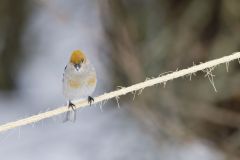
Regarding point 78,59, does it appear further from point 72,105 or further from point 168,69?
point 168,69

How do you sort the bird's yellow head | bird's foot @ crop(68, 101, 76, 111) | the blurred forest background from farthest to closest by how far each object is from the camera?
1. the blurred forest background
2. the bird's yellow head
3. bird's foot @ crop(68, 101, 76, 111)

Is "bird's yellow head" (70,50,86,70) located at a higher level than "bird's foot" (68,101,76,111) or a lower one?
higher

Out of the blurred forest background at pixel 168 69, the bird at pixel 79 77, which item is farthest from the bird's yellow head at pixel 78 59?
the blurred forest background at pixel 168 69

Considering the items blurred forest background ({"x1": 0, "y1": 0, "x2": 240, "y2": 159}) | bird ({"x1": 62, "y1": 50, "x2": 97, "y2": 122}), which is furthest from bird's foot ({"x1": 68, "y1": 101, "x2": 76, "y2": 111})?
blurred forest background ({"x1": 0, "y1": 0, "x2": 240, "y2": 159})

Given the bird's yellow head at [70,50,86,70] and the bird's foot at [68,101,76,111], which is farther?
the bird's yellow head at [70,50,86,70]

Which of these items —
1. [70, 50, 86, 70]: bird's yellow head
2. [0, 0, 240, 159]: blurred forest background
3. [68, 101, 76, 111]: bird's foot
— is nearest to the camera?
[68, 101, 76, 111]: bird's foot

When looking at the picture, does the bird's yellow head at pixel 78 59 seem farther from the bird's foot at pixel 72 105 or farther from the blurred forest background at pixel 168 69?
the blurred forest background at pixel 168 69

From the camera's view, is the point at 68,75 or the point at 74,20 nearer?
the point at 68,75

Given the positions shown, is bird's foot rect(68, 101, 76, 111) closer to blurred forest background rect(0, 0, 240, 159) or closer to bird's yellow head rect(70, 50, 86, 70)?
bird's yellow head rect(70, 50, 86, 70)

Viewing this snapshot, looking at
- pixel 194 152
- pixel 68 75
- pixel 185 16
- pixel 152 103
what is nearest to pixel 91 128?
pixel 152 103

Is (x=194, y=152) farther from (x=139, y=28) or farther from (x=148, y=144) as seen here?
(x=139, y=28)

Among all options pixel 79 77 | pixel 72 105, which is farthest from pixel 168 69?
pixel 72 105

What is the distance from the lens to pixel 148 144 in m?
3.60

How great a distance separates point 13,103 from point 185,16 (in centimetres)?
137
